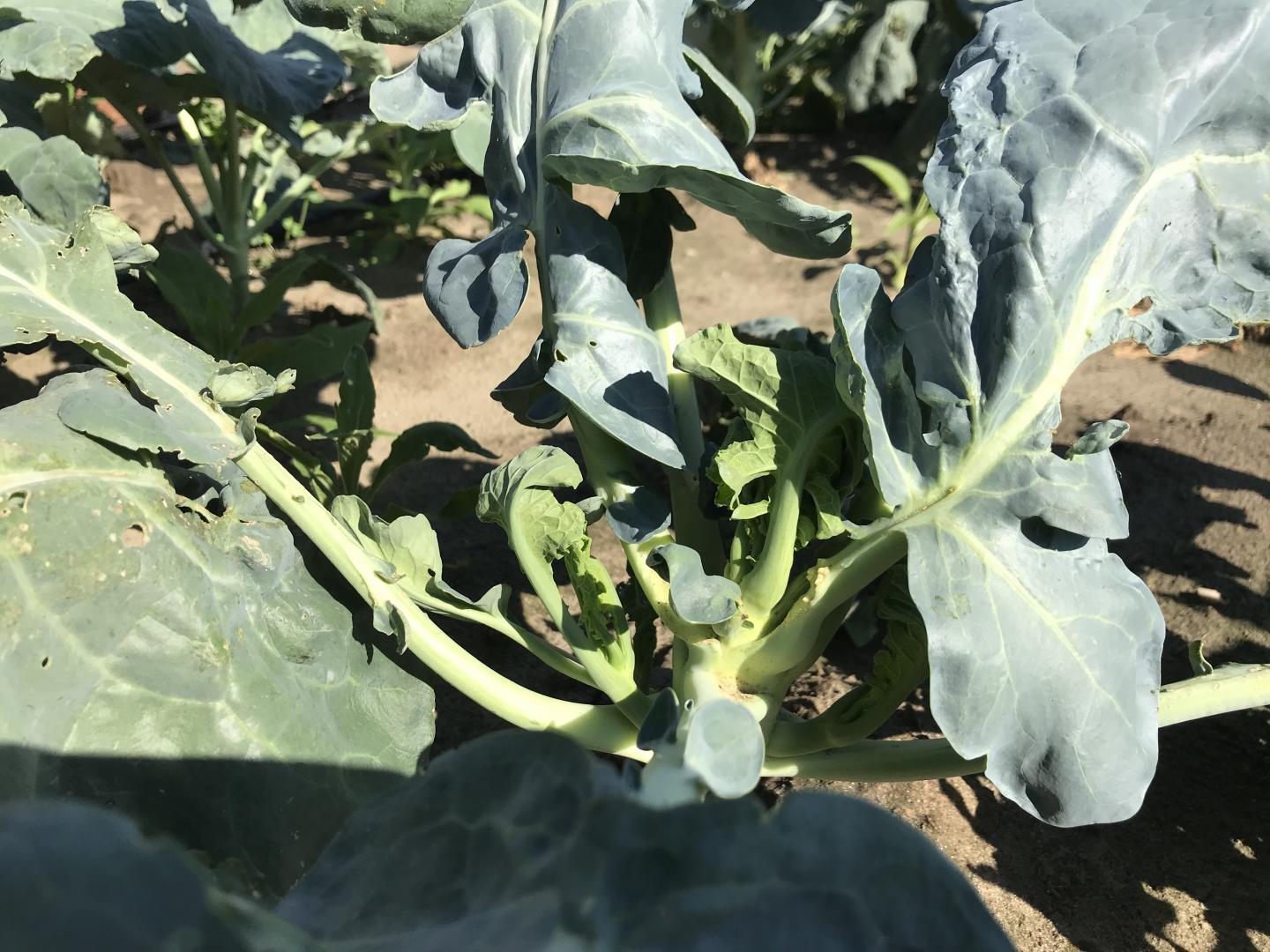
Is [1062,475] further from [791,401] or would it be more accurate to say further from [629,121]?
[629,121]

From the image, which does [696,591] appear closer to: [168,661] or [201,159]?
[168,661]

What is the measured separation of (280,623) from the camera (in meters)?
1.45

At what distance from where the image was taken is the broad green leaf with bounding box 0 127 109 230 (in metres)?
2.12

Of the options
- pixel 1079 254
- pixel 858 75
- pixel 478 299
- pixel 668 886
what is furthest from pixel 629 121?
pixel 858 75

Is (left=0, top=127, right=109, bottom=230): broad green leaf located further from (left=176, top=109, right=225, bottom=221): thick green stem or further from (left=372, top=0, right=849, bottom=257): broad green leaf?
(left=372, top=0, right=849, bottom=257): broad green leaf

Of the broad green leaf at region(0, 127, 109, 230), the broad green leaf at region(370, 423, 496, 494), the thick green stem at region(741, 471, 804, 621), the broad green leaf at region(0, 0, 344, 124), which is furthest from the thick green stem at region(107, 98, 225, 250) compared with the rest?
the thick green stem at region(741, 471, 804, 621)

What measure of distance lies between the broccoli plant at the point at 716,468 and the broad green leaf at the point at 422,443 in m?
0.60

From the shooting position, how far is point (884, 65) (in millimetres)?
5426

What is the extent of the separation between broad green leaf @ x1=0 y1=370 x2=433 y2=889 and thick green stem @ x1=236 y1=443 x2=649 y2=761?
50 millimetres

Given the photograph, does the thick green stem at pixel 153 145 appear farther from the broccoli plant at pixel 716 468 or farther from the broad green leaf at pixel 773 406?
the broad green leaf at pixel 773 406

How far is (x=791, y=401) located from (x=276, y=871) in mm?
992

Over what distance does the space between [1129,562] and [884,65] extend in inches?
161

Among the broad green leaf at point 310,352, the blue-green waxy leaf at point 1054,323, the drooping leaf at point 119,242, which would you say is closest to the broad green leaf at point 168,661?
the drooping leaf at point 119,242

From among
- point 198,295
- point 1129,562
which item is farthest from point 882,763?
point 198,295
